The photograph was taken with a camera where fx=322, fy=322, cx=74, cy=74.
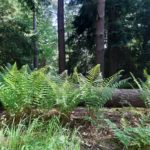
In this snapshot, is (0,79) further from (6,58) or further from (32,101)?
(6,58)

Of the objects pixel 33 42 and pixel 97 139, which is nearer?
pixel 97 139

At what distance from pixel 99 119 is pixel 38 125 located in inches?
34.7

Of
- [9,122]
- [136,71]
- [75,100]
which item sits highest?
[75,100]

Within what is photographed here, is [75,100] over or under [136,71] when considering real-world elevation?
over

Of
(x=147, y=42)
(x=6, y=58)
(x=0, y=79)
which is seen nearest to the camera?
(x=0, y=79)

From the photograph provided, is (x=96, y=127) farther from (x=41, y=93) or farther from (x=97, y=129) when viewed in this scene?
(x=41, y=93)

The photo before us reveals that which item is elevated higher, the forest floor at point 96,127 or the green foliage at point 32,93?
the green foliage at point 32,93

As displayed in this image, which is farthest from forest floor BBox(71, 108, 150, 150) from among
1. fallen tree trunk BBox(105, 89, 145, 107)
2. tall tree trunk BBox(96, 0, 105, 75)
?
tall tree trunk BBox(96, 0, 105, 75)

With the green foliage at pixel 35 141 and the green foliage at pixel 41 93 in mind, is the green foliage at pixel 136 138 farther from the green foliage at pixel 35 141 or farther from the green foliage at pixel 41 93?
the green foliage at pixel 41 93

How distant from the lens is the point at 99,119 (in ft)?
13.5

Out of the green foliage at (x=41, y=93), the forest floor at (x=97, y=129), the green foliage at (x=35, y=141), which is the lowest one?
the forest floor at (x=97, y=129)

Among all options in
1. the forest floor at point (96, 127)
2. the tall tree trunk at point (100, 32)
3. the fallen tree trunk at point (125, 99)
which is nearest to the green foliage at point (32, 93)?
the forest floor at point (96, 127)

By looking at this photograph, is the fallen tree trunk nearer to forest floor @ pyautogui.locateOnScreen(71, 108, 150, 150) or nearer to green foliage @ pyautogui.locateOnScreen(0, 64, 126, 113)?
forest floor @ pyautogui.locateOnScreen(71, 108, 150, 150)

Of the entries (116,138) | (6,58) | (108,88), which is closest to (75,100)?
(108,88)
